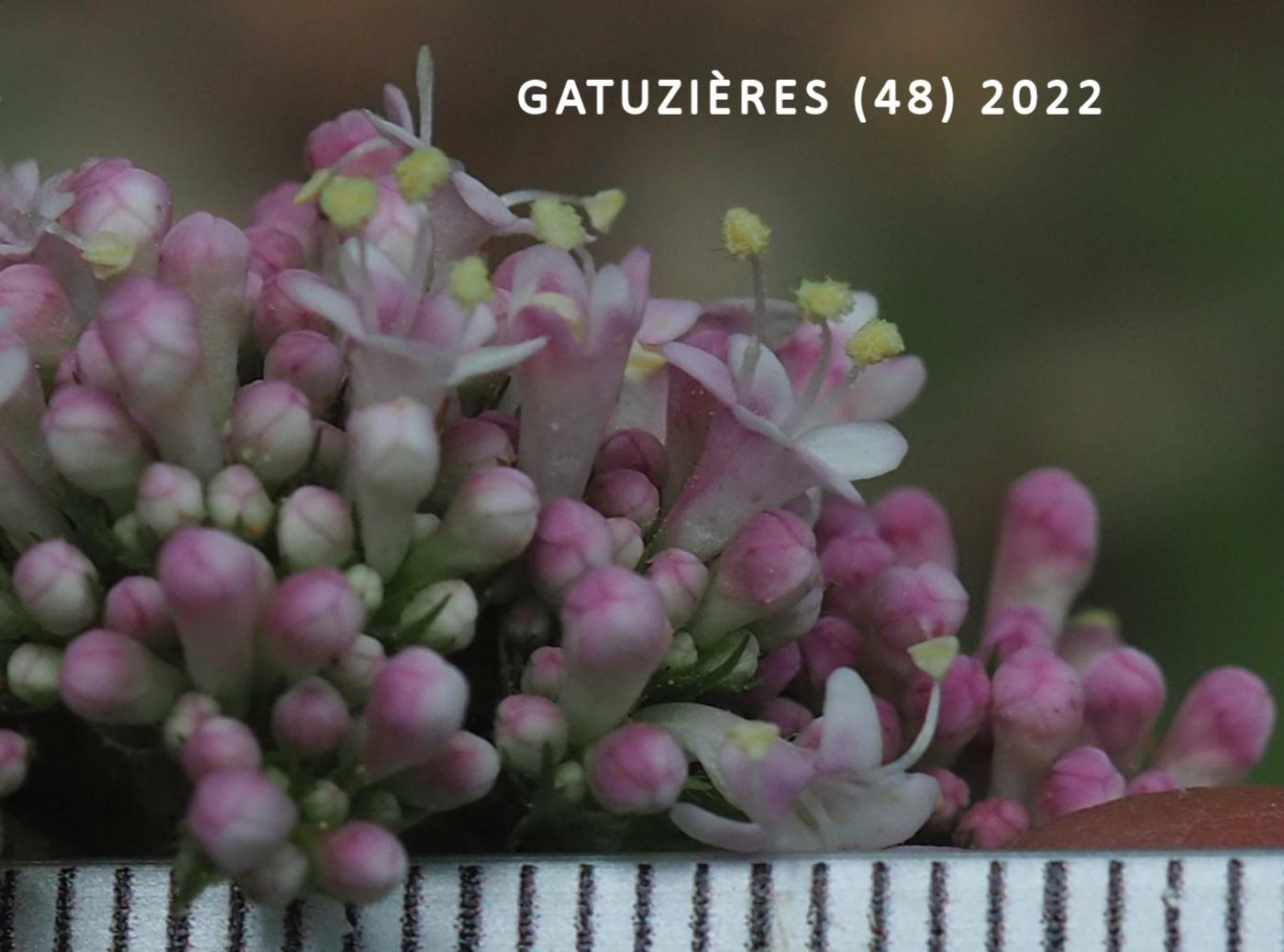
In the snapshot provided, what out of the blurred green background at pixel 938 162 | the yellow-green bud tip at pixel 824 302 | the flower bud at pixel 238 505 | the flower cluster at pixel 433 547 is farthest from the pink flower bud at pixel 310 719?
the blurred green background at pixel 938 162

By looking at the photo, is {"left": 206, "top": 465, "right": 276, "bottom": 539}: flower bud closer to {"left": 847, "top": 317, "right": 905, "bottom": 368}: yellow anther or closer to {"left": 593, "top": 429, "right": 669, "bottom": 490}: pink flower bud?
{"left": 593, "top": 429, "right": 669, "bottom": 490}: pink flower bud

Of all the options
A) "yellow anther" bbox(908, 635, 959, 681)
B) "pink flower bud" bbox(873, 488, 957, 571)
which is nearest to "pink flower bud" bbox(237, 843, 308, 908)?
"yellow anther" bbox(908, 635, 959, 681)

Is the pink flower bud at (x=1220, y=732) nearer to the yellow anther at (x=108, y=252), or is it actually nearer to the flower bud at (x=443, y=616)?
the flower bud at (x=443, y=616)

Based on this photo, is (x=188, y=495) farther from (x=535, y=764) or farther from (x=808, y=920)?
(x=808, y=920)

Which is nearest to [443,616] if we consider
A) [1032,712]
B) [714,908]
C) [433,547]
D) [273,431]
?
[433,547]

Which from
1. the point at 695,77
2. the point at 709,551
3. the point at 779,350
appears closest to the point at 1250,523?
the point at 695,77

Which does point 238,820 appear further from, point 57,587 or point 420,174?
point 420,174
